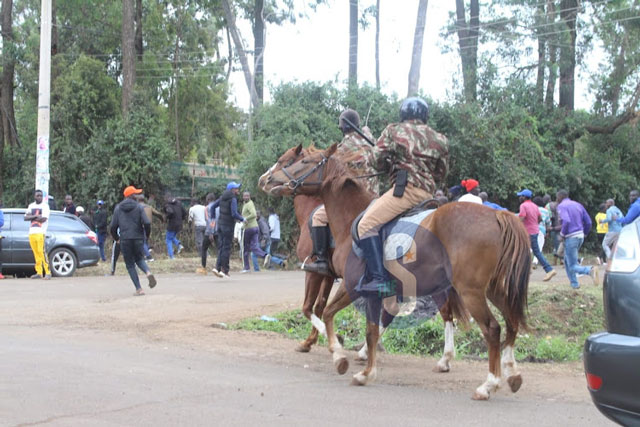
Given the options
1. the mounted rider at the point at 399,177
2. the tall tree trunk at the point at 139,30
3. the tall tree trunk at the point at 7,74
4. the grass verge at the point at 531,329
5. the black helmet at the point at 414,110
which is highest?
the tall tree trunk at the point at 139,30

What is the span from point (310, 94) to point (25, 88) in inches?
610

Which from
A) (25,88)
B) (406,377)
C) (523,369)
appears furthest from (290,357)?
(25,88)

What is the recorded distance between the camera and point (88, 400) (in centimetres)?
604

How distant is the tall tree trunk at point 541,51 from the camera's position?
28969 millimetres

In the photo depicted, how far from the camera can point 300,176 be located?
27.0ft

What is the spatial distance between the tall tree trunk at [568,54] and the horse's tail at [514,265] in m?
24.1

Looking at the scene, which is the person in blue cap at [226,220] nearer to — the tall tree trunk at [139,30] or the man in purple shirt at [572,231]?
the man in purple shirt at [572,231]

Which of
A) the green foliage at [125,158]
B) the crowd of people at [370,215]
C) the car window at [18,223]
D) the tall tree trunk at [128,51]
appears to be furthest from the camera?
the tall tree trunk at [128,51]

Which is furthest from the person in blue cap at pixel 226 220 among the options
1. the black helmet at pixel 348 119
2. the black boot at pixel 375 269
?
the black boot at pixel 375 269

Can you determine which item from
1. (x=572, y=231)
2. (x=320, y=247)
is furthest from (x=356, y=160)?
(x=572, y=231)

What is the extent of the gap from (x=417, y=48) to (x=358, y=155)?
23.8 meters

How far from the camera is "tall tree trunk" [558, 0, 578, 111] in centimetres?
2873

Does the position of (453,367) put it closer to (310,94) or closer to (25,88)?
(310,94)

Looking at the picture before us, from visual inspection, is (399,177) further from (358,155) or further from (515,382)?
(515,382)
